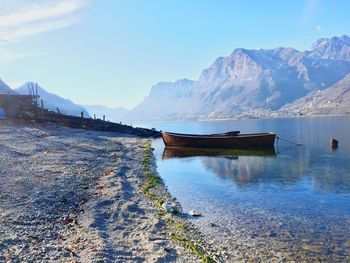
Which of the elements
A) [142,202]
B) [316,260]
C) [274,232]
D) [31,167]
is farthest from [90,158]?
[316,260]

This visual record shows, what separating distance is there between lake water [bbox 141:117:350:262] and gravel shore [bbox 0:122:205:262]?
3.05 meters

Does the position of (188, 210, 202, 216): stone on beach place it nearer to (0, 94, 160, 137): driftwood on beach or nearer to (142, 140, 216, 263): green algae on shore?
(142, 140, 216, 263): green algae on shore

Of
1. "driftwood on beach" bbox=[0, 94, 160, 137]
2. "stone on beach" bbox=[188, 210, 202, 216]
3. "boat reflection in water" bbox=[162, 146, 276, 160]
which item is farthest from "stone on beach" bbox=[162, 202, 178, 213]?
"driftwood on beach" bbox=[0, 94, 160, 137]

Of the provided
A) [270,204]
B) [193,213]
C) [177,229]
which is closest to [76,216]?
[177,229]

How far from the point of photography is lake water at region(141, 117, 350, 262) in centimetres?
1513

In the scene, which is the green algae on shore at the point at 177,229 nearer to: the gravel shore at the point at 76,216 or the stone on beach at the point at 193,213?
the gravel shore at the point at 76,216

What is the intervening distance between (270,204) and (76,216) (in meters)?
11.8

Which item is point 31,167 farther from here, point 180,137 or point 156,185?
point 180,137

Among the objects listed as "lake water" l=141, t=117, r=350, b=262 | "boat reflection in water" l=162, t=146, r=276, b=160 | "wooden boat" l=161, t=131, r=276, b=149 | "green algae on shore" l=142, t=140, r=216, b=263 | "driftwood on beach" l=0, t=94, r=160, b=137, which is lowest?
"lake water" l=141, t=117, r=350, b=262

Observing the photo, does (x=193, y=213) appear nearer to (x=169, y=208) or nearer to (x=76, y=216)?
(x=169, y=208)

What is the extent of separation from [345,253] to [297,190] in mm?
12021

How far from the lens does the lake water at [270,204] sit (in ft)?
49.6

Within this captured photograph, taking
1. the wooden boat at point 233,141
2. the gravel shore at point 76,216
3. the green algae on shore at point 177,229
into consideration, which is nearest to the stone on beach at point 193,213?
the green algae on shore at point 177,229

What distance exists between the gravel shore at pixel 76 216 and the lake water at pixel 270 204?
120 inches
